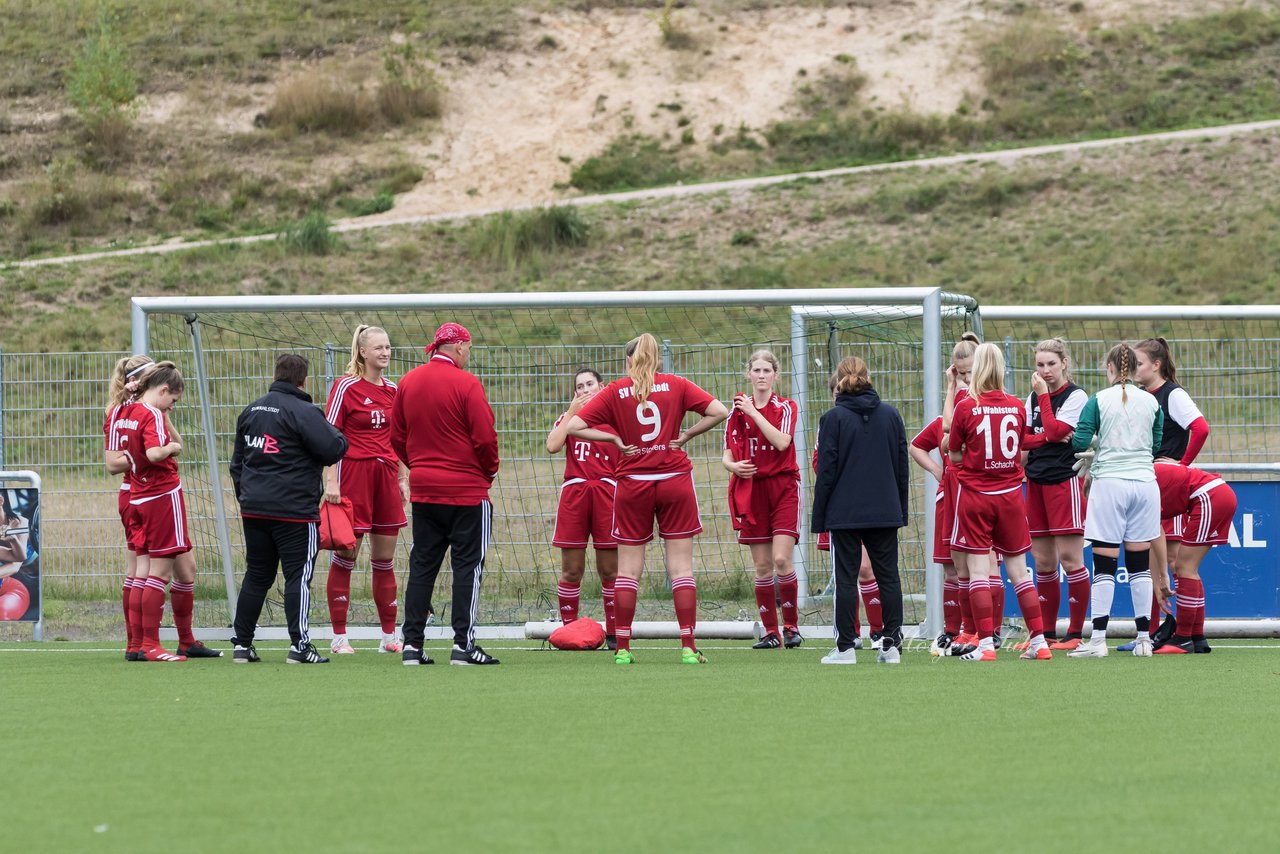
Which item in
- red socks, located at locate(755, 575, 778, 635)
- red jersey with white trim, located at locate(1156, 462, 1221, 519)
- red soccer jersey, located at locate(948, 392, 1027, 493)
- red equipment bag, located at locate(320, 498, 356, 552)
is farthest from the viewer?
red socks, located at locate(755, 575, 778, 635)

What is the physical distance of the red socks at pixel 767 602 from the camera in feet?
33.6

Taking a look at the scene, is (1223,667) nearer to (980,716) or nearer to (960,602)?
(960,602)

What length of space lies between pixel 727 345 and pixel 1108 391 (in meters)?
4.25

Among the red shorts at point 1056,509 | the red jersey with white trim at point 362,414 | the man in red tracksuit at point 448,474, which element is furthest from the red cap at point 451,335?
the red shorts at point 1056,509

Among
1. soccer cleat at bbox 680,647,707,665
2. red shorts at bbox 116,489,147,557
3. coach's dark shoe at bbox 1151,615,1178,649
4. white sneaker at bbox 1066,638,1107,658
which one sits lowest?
coach's dark shoe at bbox 1151,615,1178,649

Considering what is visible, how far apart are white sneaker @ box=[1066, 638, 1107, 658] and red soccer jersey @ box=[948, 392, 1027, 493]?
1.12 meters

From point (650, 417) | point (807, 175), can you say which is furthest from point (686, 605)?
point (807, 175)

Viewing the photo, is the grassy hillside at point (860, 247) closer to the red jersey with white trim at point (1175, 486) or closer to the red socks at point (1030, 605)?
the red jersey with white trim at point (1175, 486)

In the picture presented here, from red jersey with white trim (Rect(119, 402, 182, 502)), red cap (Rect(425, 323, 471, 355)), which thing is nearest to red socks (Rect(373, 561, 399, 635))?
red jersey with white trim (Rect(119, 402, 182, 502))

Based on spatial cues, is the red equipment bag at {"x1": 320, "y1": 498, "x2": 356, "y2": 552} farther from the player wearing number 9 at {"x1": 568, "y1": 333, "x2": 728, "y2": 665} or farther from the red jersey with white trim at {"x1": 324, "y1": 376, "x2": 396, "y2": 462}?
the player wearing number 9 at {"x1": 568, "y1": 333, "x2": 728, "y2": 665}

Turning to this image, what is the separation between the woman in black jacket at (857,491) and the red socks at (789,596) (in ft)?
4.42

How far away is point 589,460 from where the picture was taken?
10.3 metres

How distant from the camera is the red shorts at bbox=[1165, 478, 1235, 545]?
31.5 feet

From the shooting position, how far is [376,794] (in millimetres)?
4727
